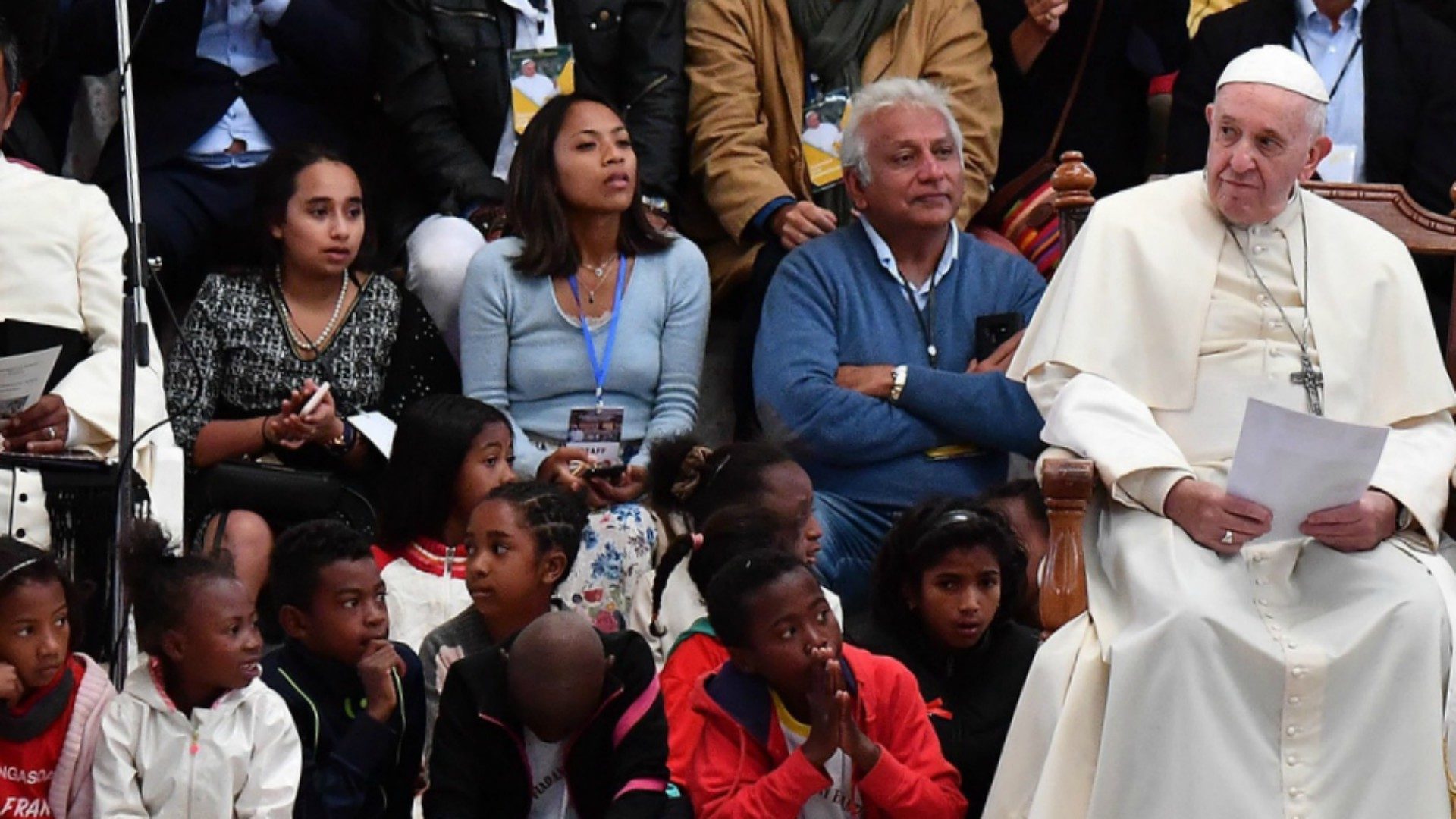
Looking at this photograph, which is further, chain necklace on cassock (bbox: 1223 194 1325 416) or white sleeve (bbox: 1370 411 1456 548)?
chain necklace on cassock (bbox: 1223 194 1325 416)

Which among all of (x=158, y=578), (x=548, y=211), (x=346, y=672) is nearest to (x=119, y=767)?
(x=158, y=578)

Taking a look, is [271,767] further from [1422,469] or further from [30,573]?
Result: [1422,469]

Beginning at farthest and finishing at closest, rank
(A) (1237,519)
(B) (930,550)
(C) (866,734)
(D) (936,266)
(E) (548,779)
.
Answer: (D) (936,266), (B) (930,550), (A) (1237,519), (C) (866,734), (E) (548,779)

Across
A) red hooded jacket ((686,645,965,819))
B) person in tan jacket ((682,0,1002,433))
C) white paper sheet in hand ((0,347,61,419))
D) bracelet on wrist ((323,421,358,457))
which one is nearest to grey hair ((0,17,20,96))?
white paper sheet in hand ((0,347,61,419))

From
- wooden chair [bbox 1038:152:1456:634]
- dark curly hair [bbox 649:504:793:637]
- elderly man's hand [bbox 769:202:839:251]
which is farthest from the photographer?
elderly man's hand [bbox 769:202:839:251]

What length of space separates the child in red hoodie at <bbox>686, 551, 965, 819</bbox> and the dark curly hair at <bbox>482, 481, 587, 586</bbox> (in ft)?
1.51

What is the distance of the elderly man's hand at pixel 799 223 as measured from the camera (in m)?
7.01

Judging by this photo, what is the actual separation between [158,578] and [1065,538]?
180 centimetres

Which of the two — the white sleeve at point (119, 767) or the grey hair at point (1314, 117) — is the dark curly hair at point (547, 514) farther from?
the grey hair at point (1314, 117)

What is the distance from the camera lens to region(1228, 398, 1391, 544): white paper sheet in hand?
501cm

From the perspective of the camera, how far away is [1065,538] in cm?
528

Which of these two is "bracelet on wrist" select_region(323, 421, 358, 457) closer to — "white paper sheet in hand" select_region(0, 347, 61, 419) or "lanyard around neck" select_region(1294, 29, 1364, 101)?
"white paper sheet in hand" select_region(0, 347, 61, 419)

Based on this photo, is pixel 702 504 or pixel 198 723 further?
pixel 702 504

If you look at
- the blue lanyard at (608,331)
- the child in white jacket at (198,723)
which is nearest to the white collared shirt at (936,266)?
the blue lanyard at (608,331)
